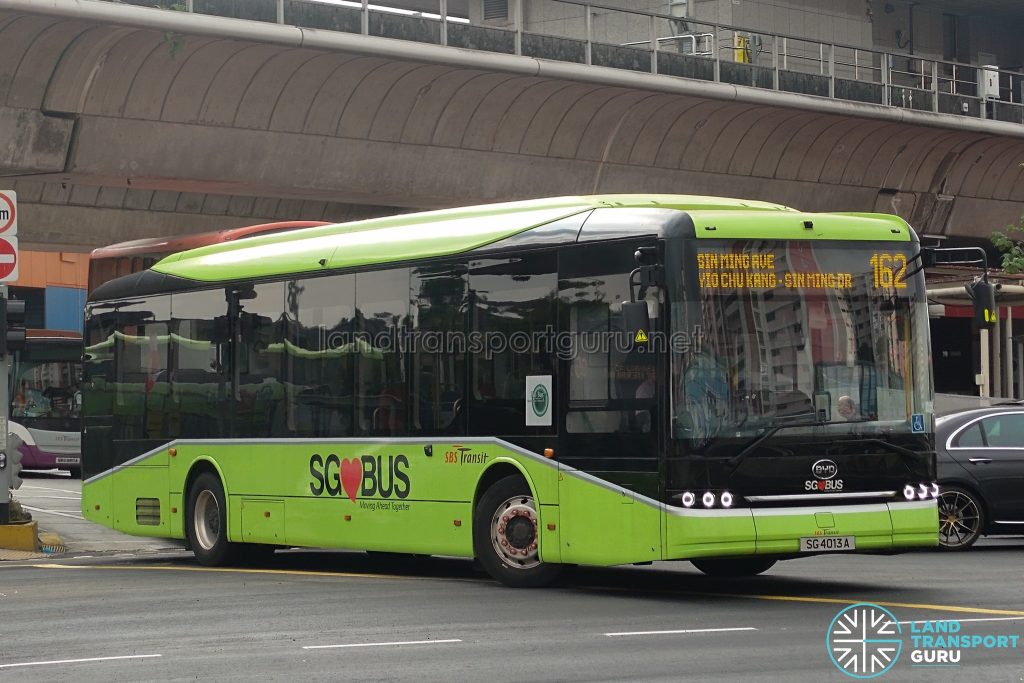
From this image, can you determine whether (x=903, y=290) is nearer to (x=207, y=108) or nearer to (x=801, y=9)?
(x=207, y=108)

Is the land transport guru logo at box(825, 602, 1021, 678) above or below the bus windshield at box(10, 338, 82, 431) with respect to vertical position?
below

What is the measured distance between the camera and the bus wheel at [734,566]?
14992 mm

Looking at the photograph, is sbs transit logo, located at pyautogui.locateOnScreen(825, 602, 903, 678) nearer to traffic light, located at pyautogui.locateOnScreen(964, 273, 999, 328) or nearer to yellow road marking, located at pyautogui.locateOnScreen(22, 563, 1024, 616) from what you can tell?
yellow road marking, located at pyautogui.locateOnScreen(22, 563, 1024, 616)

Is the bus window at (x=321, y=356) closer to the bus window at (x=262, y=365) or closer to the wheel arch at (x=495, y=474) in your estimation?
the bus window at (x=262, y=365)

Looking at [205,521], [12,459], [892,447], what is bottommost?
[205,521]

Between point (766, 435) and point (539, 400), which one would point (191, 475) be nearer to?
point (539, 400)

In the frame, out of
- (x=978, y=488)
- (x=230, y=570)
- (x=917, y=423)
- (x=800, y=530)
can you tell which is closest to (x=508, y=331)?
(x=800, y=530)

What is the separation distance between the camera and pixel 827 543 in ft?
42.5

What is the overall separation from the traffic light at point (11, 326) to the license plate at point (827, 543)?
973 cm

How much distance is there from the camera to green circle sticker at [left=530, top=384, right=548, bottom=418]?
45.3 feet

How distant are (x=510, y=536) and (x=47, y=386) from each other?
30.1 metres

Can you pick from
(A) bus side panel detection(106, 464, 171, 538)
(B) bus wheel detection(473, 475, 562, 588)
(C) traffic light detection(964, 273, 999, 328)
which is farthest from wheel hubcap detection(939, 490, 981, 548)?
(A) bus side panel detection(106, 464, 171, 538)

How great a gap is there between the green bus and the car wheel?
4187mm

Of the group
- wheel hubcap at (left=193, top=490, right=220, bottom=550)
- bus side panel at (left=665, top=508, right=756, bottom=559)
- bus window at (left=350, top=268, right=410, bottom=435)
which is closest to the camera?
bus side panel at (left=665, top=508, right=756, bottom=559)
